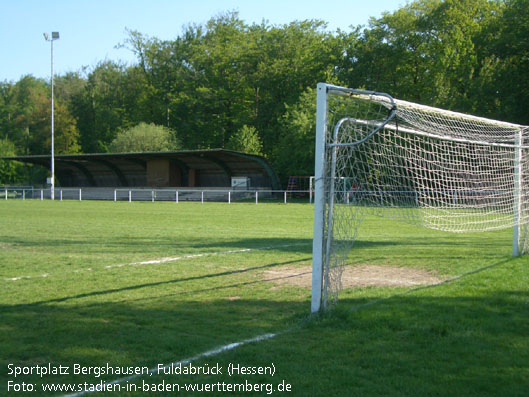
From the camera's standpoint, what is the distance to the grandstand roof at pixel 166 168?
42.4m

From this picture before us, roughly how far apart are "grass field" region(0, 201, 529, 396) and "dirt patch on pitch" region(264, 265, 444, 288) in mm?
240

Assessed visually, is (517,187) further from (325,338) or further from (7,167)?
(7,167)

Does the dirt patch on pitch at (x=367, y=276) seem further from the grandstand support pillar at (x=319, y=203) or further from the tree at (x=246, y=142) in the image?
the tree at (x=246, y=142)

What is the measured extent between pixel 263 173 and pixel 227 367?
128ft

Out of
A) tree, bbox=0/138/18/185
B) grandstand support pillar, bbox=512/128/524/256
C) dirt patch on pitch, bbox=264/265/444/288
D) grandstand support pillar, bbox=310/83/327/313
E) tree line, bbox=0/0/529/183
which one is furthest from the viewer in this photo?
tree, bbox=0/138/18/185

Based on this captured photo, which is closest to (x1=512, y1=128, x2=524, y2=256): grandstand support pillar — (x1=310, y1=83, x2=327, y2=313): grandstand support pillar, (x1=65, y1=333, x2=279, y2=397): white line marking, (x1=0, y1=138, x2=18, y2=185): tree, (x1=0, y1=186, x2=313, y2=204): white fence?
(x1=310, y1=83, x2=327, y2=313): grandstand support pillar

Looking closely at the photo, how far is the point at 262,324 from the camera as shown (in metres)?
5.62

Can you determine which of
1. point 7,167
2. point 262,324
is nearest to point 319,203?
point 262,324

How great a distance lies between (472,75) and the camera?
39.4 m

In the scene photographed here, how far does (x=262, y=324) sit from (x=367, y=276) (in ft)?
10.9

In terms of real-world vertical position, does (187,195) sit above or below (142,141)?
below

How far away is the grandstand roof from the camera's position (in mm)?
42375

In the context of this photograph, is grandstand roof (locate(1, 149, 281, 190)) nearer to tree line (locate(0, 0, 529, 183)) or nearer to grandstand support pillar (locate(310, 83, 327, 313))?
tree line (locate(0, 0, 529, 183))

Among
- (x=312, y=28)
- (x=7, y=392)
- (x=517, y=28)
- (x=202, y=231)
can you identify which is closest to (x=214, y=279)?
(x=7, y=392)
